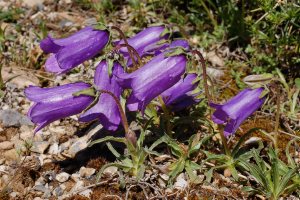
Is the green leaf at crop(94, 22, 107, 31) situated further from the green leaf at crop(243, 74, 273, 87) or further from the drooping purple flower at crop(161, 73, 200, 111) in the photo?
the green leaf at crop(243, 74, 273, 87)

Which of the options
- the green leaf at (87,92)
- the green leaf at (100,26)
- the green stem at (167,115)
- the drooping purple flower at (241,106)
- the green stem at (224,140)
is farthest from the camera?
the green stem at (167,115)

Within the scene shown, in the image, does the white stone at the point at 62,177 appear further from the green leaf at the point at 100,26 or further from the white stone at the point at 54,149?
the green leaf at the point at 100,26

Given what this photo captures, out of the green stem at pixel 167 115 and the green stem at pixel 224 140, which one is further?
the green stem at pixel 167 115

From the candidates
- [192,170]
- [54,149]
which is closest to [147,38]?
[192,170]

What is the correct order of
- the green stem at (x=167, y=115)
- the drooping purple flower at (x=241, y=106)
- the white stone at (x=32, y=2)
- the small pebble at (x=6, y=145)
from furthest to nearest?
1. the white stone at (x=32, y=2)
2. the small pebble at (x=6, y=145)
3. the green stem at (x=167, y=115)
4. the drooping purple flower at (x=241, y=106)

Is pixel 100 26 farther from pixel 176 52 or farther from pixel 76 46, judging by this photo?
pixel 176 52

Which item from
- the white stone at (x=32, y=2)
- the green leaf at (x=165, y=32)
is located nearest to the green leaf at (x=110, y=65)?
the green leaf at (x=165, y=32)

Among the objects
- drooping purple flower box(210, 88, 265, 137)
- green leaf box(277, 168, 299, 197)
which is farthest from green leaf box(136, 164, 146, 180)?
green leaf box(277, 168, 299, 197)

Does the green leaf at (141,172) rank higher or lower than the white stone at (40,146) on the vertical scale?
higher
